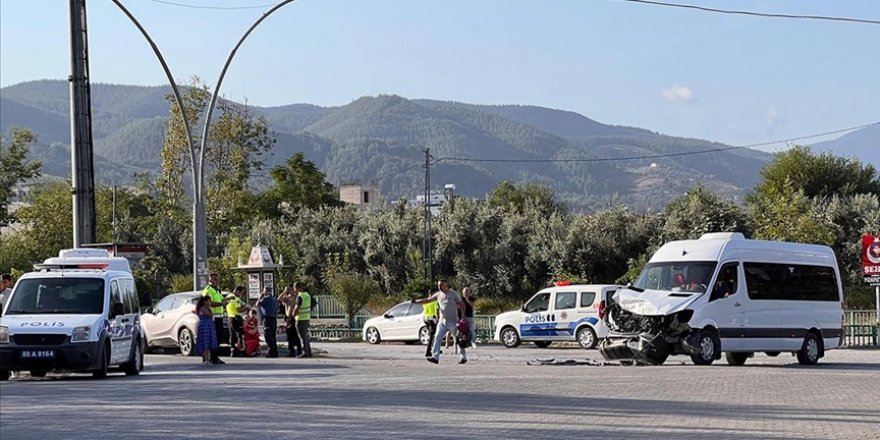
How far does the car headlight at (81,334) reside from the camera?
22688 mm

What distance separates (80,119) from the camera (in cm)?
2884

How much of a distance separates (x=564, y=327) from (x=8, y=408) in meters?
23.2

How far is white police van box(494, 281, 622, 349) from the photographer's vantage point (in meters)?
37.6

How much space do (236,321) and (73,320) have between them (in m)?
9.10

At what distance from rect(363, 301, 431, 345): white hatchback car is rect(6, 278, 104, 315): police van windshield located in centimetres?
1835

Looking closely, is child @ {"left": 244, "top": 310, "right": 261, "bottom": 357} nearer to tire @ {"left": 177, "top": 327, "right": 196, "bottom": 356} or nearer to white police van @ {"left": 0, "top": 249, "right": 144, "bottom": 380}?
tire @ {"left": 177, "top": 327, "right": 196, "bottom": 356}

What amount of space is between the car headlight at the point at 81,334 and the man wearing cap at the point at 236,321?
8.84 m

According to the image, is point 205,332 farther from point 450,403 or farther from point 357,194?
point 357,194

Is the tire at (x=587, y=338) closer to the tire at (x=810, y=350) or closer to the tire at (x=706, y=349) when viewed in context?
the tire at (x=810, y=350)

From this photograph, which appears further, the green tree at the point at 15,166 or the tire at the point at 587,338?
the green tree at the point at 15,166

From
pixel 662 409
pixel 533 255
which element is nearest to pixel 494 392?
pixel 662 409

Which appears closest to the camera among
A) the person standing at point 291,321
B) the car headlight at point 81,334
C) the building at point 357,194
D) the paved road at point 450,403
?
the paved road at point 450,403

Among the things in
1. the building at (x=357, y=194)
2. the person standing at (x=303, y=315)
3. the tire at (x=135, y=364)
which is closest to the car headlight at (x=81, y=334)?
the tire at (x=135, y=364)

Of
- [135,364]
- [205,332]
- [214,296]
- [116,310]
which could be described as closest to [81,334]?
[116,310]
